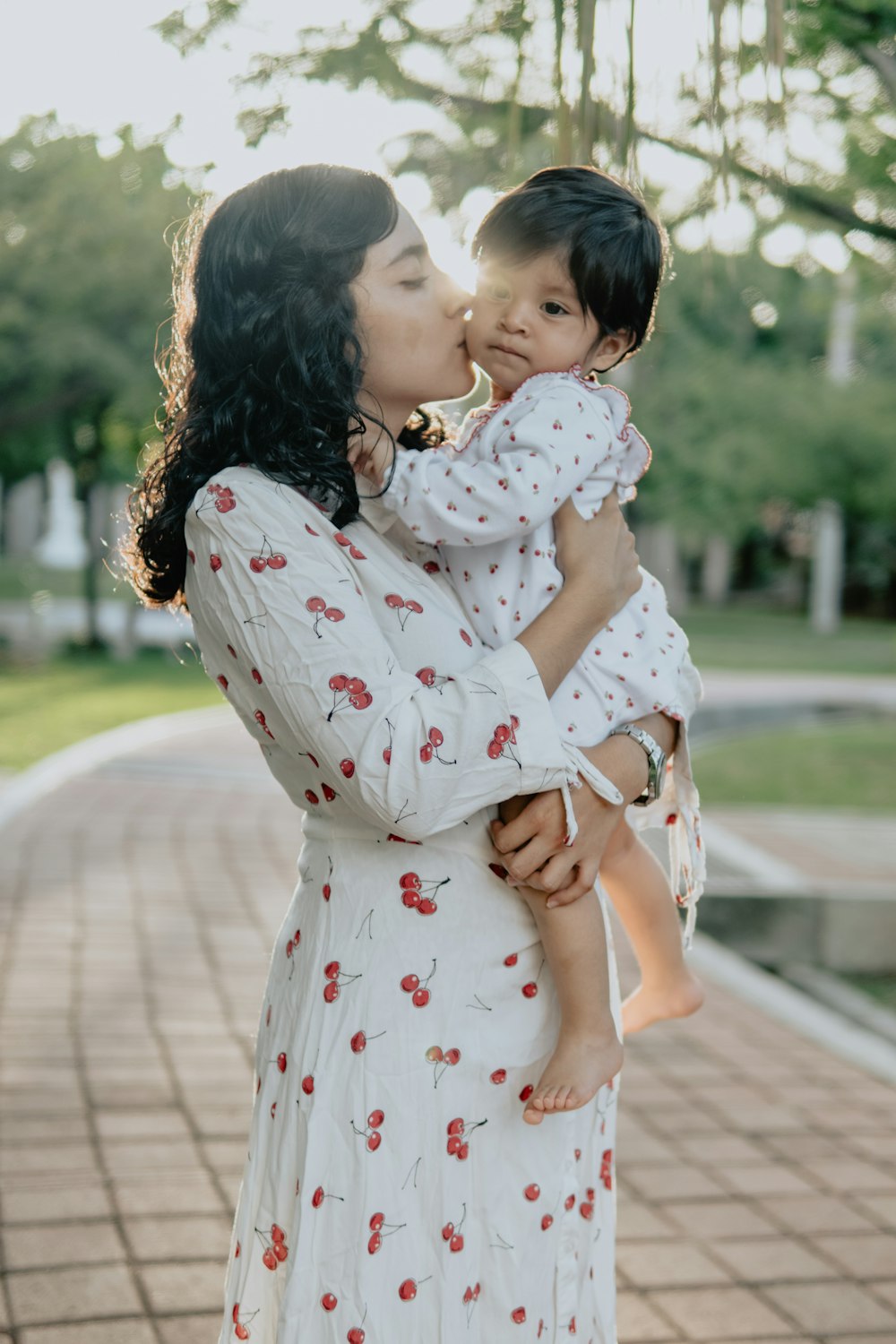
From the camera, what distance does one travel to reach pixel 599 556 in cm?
190

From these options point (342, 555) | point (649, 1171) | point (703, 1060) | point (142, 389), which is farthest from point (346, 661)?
point (142, 389)

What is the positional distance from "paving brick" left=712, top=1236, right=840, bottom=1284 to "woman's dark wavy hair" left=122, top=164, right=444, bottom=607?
86.8 inches

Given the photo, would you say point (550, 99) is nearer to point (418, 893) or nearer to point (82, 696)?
point (418, 893)

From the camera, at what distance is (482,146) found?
4.25 m

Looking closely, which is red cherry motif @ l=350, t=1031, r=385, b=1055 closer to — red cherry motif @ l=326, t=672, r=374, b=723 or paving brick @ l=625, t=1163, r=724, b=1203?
red cherry motif @ l=326, t=672, r=374, b=723

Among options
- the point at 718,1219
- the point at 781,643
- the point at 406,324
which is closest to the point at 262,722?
the point at 406,324

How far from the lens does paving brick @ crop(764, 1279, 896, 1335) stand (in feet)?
9.86

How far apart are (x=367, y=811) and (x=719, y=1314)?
1940mm

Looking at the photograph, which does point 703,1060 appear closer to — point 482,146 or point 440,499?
point 482,146

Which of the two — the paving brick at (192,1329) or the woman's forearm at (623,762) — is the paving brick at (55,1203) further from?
the woman's forearm at (623,762)

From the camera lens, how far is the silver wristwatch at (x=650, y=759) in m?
1.88

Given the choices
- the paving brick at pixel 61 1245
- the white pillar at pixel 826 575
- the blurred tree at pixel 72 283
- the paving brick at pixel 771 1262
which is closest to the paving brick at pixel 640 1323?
the paving brick at pixel 771 1262

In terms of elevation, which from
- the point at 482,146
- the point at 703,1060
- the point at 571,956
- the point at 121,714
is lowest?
the point at 121,714

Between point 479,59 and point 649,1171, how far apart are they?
9.14 ft
